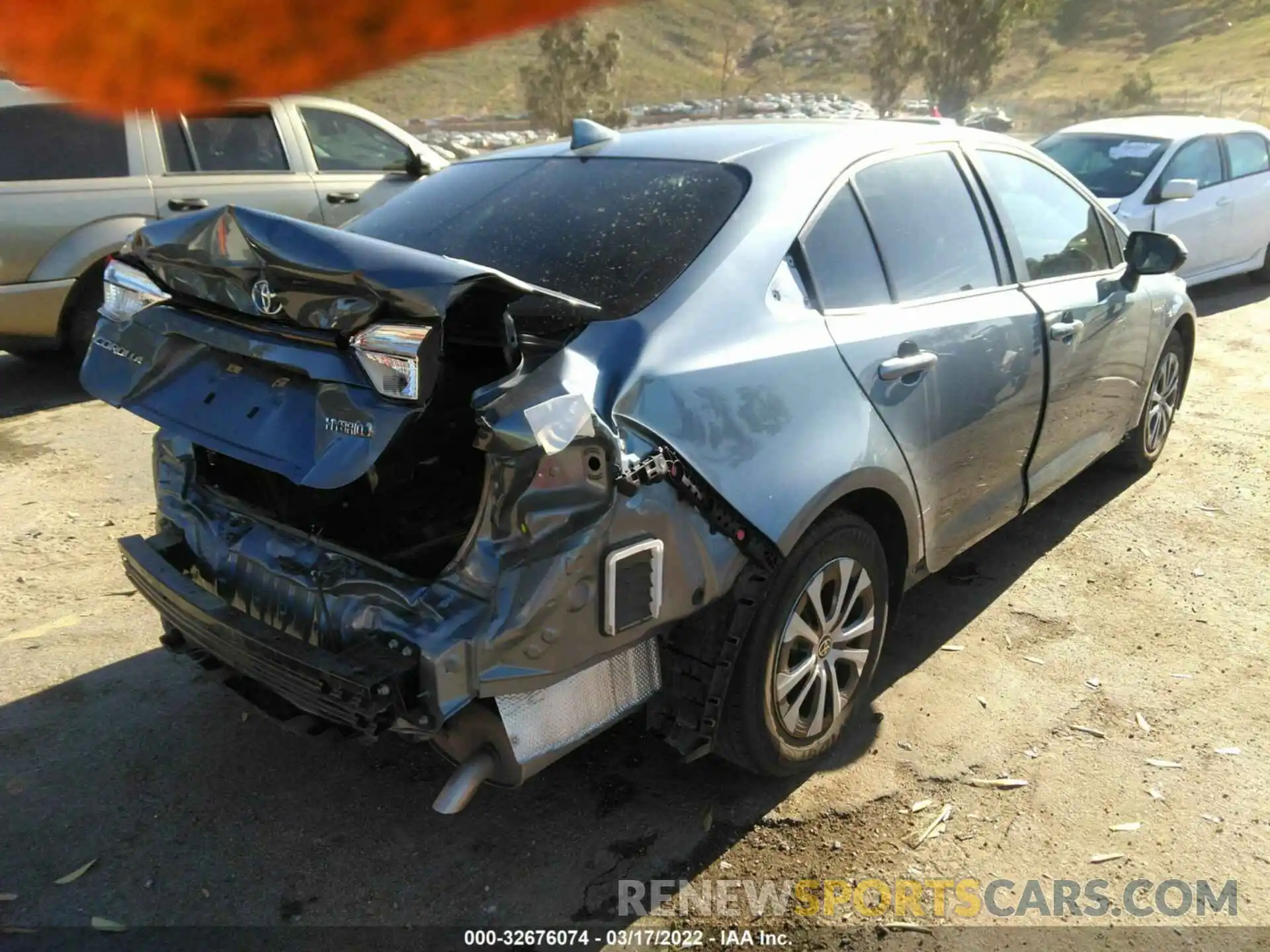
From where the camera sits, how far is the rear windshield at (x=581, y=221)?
2627 mm

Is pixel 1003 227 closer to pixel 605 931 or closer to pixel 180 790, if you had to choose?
pixel 605 931

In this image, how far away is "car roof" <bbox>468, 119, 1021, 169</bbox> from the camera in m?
3.04

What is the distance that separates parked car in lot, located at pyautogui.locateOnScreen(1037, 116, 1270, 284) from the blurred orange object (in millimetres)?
8119

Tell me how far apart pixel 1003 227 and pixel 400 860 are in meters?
2.88

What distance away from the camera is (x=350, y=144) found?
7.76m

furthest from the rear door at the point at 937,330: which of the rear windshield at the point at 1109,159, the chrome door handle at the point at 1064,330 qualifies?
the rear windshield at the point at 1109,159

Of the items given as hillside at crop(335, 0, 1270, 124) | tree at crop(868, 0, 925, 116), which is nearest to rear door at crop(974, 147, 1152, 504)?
hillside at crop(335, 0, 1270, 124)

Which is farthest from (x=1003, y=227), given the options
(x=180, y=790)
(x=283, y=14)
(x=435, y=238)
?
(x=180, y=790)

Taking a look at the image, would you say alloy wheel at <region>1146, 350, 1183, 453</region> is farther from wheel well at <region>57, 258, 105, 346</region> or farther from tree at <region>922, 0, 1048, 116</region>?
tree at <region>922, 0, 1048, 116</region>

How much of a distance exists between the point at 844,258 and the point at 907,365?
0.36 m

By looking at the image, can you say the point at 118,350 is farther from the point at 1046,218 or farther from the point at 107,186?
the point at 107,186

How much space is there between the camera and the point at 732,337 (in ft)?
8.28

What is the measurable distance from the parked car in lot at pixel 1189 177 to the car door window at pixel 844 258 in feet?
19.9

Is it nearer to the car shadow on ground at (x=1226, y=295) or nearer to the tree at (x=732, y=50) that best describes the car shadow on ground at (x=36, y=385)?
the tree at (x=732, y=50)
